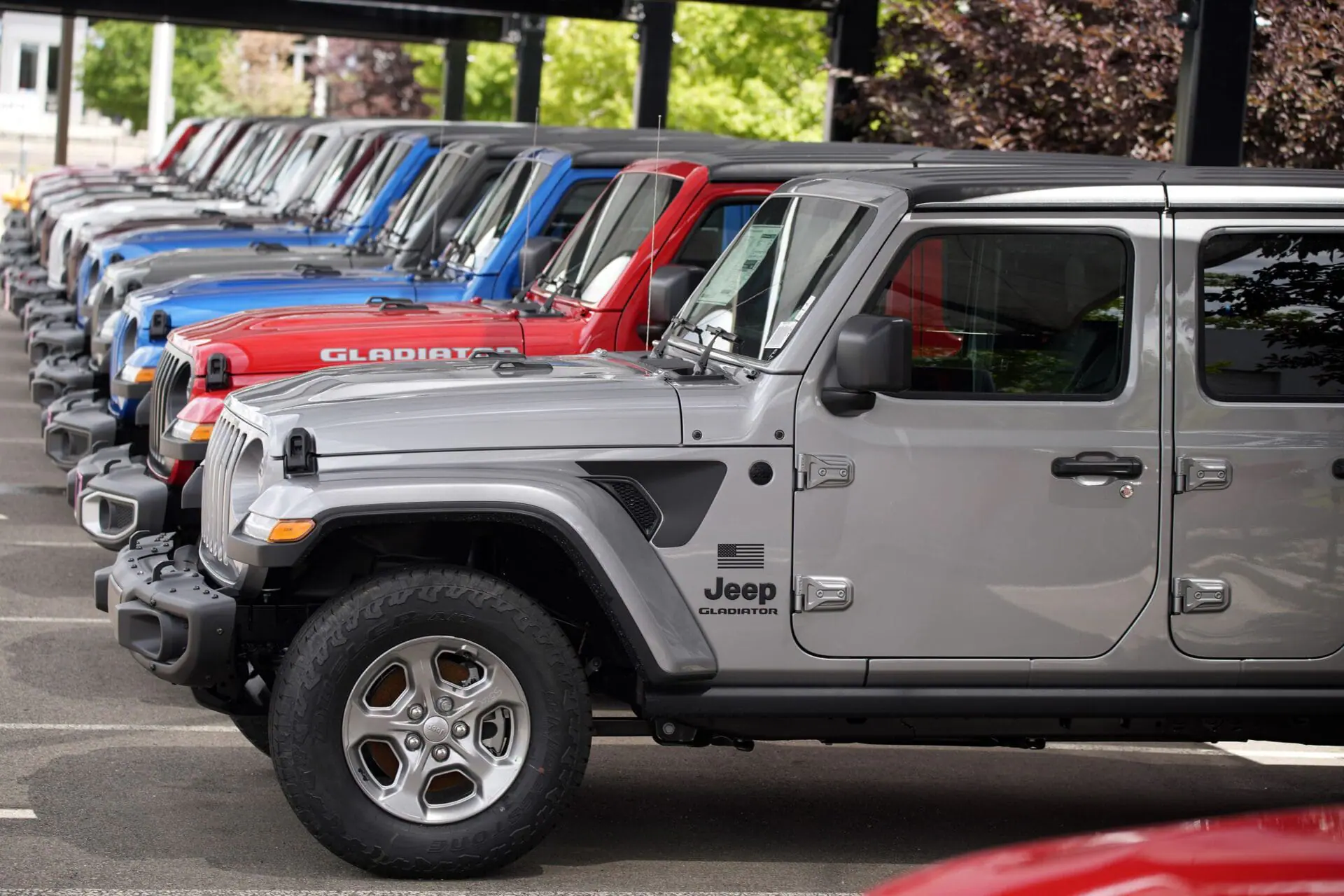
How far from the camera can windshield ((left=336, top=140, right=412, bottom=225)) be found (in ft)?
45.3

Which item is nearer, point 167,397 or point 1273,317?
point 1273,317

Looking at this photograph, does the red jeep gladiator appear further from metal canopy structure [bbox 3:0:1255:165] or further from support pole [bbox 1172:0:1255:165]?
support pole [bbox 1172:0:1255:165]

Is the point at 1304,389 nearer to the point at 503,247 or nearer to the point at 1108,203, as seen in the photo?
the point at 1108,203

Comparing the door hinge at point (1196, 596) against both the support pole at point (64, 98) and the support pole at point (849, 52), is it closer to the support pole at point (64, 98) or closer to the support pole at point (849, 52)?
the support pole at point (849, 52)

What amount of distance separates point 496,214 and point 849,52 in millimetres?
8648

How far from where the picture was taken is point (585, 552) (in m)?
5.45

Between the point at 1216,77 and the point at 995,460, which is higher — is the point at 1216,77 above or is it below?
above

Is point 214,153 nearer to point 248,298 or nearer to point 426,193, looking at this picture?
point 426,193

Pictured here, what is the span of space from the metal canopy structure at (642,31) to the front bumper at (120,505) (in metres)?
2.48

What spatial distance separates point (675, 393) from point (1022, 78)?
34.2ft

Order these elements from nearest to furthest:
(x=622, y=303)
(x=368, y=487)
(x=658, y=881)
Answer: (x=368, y=487) < (x=658, y=881) < (x=622, y=303)

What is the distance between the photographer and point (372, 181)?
1411 centimetres

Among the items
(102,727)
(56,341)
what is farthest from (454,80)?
(102,727)

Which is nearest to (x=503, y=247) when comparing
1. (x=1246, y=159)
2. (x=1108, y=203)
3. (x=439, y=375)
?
(x=439, y=375)
